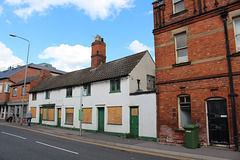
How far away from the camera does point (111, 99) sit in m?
15.7

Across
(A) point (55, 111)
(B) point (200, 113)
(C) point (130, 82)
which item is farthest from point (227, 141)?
(A) point (55, 111)

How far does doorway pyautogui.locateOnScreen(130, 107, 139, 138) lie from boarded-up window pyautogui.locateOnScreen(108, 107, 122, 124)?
1160mm

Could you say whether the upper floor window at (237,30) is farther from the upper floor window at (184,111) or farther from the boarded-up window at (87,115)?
the boarded-up window at (87,115)

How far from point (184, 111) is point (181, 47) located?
3.99m

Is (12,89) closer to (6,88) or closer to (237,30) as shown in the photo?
(6,88)

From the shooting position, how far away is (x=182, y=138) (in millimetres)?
10391

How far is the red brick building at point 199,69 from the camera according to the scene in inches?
363

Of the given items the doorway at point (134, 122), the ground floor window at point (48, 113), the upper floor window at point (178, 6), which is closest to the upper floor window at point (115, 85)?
the doorway at point (134, 122)

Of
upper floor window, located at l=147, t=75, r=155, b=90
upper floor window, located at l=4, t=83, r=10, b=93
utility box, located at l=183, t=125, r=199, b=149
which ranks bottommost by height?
utility box, located at l=183, t=125, r=199, b=149

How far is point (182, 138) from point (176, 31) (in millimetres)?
6600

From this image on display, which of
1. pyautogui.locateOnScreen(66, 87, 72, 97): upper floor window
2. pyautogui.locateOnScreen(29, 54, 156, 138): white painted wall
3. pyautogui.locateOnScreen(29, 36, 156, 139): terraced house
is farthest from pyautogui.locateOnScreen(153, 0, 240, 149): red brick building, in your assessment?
pyautogui.locateOnScreen(66, 87, 72, 97): upper floor window

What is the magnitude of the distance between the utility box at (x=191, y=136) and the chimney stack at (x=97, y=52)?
1393 cm

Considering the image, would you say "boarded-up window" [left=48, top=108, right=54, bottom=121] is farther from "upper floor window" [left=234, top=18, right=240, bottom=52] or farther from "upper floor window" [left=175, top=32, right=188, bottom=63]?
"upper floor window" [left=234, top=18, right=240, bottom=52]

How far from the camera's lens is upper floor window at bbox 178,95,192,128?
10756mm
